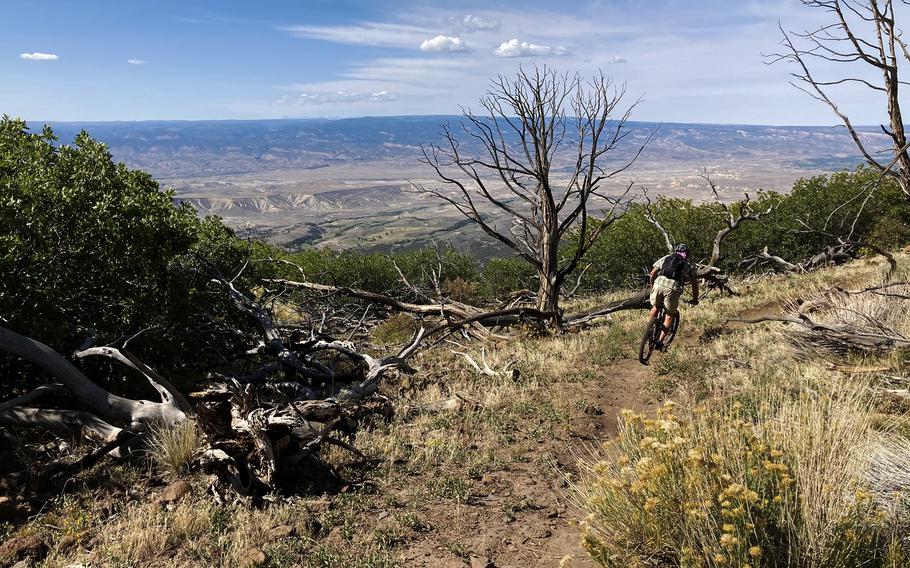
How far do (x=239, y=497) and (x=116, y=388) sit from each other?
14.5ft

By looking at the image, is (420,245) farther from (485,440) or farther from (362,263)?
(485,440)

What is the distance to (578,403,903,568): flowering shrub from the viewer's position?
10.1 ft

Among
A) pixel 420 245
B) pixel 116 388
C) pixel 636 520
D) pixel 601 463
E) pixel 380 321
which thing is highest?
pixel 601 463

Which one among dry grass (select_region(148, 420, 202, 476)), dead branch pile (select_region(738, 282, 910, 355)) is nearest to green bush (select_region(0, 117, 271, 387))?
dry grass (select_region(148, 420, 202, 476))

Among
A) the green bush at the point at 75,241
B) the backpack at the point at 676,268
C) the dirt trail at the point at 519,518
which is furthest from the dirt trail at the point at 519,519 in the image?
the green bush at the point at 75,241

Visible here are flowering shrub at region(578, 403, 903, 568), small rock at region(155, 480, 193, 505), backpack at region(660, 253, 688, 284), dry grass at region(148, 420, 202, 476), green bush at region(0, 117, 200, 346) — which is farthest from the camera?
backpack at region(660, 253, 688, 284)

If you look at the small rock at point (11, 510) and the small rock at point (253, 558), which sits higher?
the small rock at point (253, 558)

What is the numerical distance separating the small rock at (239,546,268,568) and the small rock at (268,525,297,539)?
11.6 inches

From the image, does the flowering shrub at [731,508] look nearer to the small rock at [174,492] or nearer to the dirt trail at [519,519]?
the dirt trail at [519,519]

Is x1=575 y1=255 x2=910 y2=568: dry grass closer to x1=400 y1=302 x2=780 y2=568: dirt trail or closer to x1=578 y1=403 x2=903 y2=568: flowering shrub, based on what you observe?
x1=578 y1=403 x2=903 y2=568: flowering shrub

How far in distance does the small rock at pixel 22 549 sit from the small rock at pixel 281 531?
1736mm

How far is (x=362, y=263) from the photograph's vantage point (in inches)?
1207

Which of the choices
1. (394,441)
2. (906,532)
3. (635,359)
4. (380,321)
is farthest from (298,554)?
(380,321)

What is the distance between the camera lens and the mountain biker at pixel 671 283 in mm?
9461
